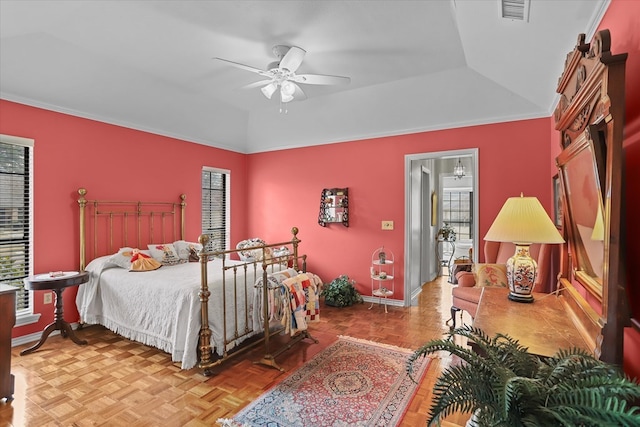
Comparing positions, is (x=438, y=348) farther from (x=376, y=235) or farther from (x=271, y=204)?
(x=271, y=204)

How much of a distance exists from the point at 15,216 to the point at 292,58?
331 cm

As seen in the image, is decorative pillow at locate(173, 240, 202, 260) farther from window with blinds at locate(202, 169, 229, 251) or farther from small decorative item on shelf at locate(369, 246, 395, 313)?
small decorative item on shelf at locate(369, 246, 395, 313)

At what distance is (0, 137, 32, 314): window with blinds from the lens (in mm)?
3260

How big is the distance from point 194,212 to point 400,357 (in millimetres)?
3811

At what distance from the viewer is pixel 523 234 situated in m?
1.95

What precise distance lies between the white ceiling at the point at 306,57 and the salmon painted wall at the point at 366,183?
0.24 m

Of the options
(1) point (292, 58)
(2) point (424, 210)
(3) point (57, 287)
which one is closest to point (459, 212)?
(2) point (424, 210)

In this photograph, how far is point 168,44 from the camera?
3.06 meters

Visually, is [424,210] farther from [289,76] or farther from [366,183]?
[289,76]

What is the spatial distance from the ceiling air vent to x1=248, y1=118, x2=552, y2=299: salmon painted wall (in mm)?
2000

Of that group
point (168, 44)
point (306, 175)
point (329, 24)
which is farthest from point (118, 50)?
point (306, 175)

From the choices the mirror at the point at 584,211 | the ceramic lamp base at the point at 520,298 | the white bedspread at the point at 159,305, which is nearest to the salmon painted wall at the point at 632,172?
the mirror at the point at 584,211

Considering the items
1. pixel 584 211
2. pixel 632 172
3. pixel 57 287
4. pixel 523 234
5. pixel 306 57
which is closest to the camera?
pixel 632 172

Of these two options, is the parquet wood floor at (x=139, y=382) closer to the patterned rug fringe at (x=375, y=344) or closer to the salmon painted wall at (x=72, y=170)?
the patterned rug fringe at (x=375, y=344)
